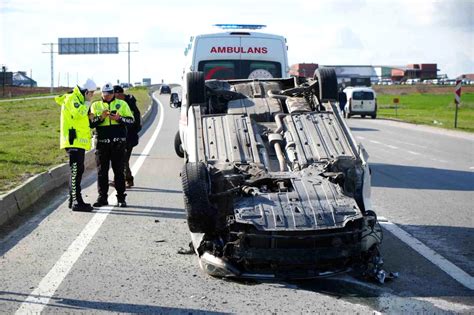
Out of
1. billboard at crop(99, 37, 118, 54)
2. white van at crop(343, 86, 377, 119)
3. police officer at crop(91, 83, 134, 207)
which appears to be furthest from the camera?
billboard at crop(99, 37, 118, 54)

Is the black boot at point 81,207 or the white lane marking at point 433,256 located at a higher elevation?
the white lane marking at point 433,256

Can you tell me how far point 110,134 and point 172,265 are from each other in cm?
373

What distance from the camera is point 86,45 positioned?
80.7m

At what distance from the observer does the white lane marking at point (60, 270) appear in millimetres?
5645

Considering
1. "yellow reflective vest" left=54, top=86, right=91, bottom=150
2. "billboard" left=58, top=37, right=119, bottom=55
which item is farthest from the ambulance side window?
"billboard" left=58, top=37, right=119, bottom=55

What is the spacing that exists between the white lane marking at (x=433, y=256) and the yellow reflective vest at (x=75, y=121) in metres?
4.33

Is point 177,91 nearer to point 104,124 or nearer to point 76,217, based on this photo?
point 104,124

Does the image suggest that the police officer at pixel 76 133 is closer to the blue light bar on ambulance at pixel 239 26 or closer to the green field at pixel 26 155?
the green field at pixel 26 155

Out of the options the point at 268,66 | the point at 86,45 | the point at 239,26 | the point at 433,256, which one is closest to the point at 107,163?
the point at 268,66

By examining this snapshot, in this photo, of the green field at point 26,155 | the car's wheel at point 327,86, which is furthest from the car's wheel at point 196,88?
the green field at point 26,155

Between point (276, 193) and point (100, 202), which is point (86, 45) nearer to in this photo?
point (100, 202)

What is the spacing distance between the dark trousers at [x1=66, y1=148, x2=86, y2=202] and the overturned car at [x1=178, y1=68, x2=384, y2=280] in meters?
2.26

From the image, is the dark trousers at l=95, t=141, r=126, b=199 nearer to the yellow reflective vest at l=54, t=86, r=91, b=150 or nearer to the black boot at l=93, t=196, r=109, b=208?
the black boot at l=93, t=196, r=109, b=208

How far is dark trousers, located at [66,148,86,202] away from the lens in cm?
998
